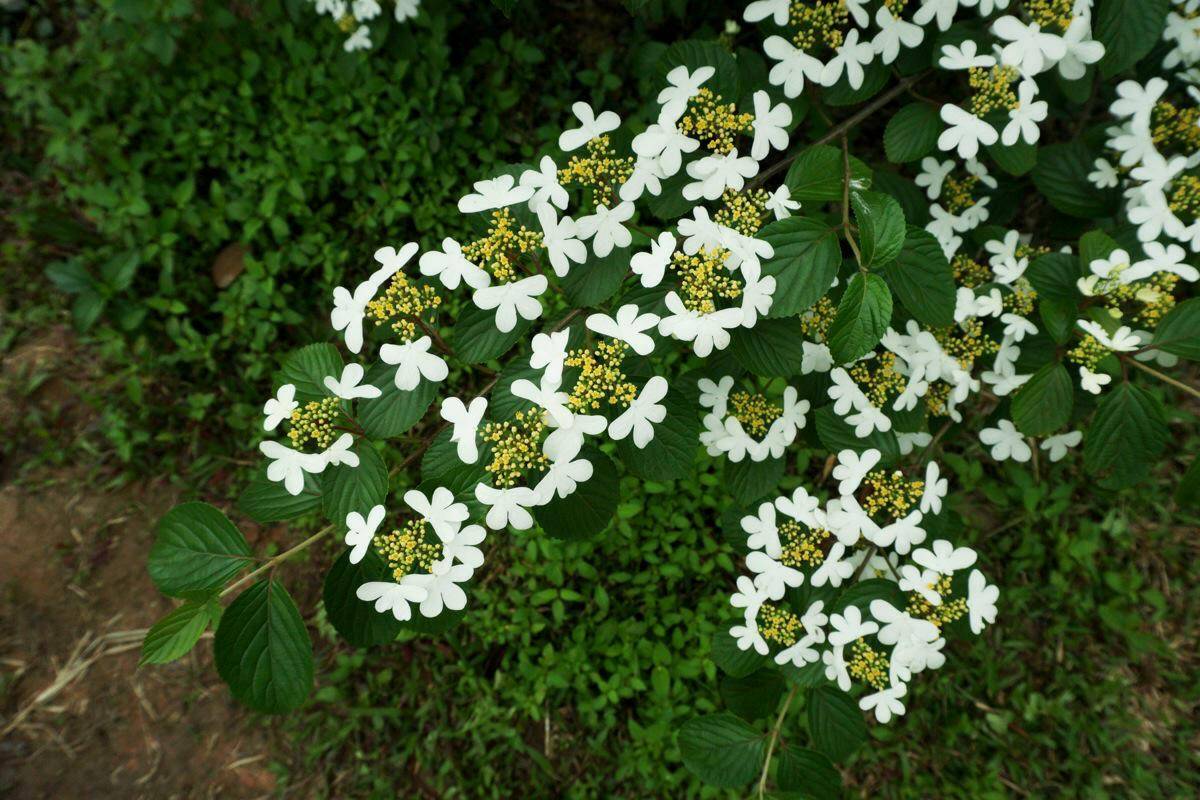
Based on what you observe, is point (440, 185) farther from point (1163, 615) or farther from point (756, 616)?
point (1163, 615)

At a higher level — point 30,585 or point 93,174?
point 93,174

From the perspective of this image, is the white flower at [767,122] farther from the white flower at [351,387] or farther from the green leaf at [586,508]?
the white flower at [351,387]

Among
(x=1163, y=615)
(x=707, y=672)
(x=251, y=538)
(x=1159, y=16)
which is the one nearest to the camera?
(x=1159, y=16)

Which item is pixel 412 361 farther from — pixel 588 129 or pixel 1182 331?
pixel 1182 331

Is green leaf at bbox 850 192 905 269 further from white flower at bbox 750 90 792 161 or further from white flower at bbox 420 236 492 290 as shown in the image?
white flower at bbox 420 236 492 290

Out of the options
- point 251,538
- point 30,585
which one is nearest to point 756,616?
point 251,538

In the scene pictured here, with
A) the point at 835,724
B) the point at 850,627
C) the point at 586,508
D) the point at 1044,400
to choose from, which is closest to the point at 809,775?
the point at 835,724

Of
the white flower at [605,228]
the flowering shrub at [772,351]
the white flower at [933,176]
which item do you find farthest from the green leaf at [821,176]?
the white flower at [933,176]
